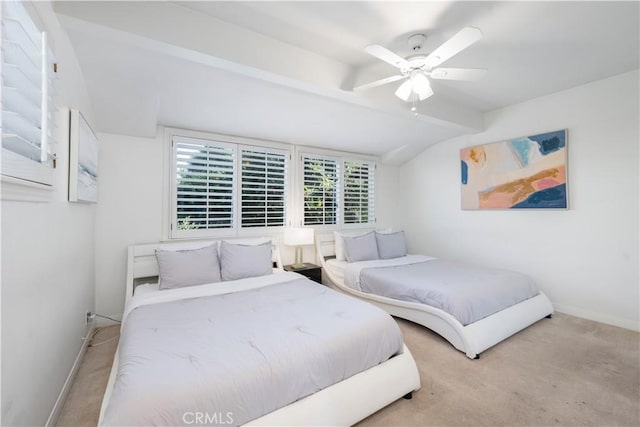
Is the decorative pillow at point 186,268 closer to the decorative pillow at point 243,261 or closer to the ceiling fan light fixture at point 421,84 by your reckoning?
the decorative pillow at point 243,261

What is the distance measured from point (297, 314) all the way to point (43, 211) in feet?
5.22

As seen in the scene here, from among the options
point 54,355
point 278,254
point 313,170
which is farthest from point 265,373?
point 313,170

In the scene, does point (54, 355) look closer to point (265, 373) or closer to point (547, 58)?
point (265, 373)

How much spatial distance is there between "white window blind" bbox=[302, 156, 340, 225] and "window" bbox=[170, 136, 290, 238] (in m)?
0.38

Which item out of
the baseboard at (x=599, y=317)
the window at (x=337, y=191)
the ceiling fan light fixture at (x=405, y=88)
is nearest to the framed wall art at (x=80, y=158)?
the ceiling fan light fixture at (x=405, y=88)

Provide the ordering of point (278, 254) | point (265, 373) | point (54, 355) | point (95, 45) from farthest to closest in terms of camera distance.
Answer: point (278, 254) < point (95, 45) < point (54, 355) < point (265, 373)

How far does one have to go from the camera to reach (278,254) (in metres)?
3.62

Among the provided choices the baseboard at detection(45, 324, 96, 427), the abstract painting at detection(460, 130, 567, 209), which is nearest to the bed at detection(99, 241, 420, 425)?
the baseboard at detection(45, 324, 96, 427)

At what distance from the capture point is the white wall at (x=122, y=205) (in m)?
2.91

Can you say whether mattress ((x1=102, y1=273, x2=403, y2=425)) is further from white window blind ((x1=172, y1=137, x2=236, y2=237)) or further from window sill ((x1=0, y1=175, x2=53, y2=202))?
white window blind ((x1=172, y1=137, x2=236, y2=237))

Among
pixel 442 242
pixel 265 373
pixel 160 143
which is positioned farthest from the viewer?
pixel 442 242

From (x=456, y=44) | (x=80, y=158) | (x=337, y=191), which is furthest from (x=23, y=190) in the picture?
(x=337, y=191)

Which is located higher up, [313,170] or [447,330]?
[313,170]

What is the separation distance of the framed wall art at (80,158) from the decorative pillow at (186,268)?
0.82 metres
